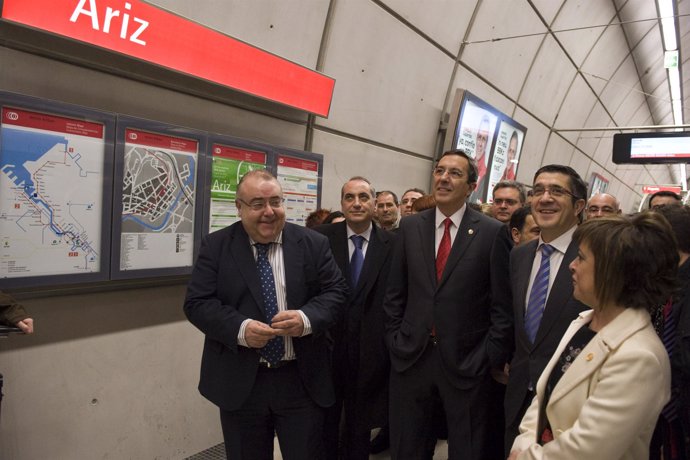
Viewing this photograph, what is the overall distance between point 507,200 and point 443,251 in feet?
5.71

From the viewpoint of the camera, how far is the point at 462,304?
7.31 ft

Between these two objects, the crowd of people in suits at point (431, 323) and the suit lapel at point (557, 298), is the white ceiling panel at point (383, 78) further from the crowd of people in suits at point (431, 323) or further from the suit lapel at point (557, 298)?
the suit lapel at point (557, 298)

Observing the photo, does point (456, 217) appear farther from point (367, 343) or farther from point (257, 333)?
point (257, 333)

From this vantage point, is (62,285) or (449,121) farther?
(449,121)

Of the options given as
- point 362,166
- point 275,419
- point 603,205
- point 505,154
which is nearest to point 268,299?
point 275,419

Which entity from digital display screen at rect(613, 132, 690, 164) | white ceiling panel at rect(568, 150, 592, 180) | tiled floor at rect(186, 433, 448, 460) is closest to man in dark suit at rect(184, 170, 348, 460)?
tiled floor at rect(186, 433, 448, 460)

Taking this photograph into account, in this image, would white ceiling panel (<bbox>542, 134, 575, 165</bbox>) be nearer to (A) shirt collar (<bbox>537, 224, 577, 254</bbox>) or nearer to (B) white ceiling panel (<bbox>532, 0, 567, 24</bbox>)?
(B) white ceiling panel (<bbox>532, 0, 567, 24</bbox>)

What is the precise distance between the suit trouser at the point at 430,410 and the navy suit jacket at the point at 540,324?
0.18 metres

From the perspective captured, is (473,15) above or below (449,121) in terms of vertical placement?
above

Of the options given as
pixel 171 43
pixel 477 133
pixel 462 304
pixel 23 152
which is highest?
pixel 477 133

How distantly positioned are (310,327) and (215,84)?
1.84m

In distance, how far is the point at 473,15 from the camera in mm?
6043

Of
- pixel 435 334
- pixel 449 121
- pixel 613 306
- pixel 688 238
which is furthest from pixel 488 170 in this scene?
pixel 613 306

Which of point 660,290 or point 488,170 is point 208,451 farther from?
point 488,170
